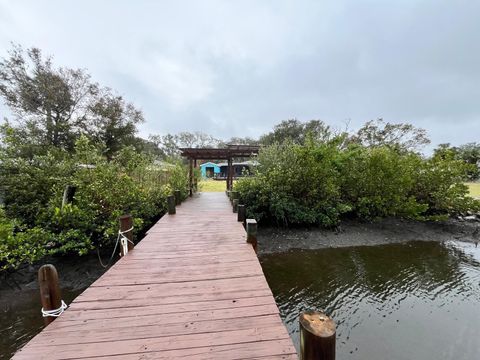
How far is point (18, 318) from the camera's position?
422cm

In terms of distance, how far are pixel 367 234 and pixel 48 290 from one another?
10.3m

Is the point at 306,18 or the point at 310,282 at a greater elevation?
the point at 306,18

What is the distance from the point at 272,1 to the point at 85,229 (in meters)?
14.0

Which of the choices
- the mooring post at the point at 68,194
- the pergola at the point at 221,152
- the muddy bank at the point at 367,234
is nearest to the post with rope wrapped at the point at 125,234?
the mooring post at the point at 68,194

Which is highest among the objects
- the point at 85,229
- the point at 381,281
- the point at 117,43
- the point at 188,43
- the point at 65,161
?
the point at 188,43

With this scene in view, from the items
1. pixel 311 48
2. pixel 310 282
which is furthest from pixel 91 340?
pixel 311 48

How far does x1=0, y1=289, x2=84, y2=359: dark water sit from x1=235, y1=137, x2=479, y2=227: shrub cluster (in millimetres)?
6508

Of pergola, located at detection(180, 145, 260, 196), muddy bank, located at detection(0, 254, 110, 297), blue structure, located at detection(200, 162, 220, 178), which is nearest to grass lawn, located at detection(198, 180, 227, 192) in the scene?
pergola, located at detection(180, 145, 260, 196)

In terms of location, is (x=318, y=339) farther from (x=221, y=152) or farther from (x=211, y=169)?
(x=211, y=169)

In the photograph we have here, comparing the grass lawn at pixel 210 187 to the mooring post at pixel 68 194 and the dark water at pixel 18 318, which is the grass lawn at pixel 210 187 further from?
the dark water at pixel 18 318

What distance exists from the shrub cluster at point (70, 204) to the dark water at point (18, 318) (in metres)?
0.77

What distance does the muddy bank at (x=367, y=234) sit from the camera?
27.1ft

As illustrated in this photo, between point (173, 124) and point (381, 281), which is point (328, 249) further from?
point (173, 124)

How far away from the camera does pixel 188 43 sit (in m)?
17.8
